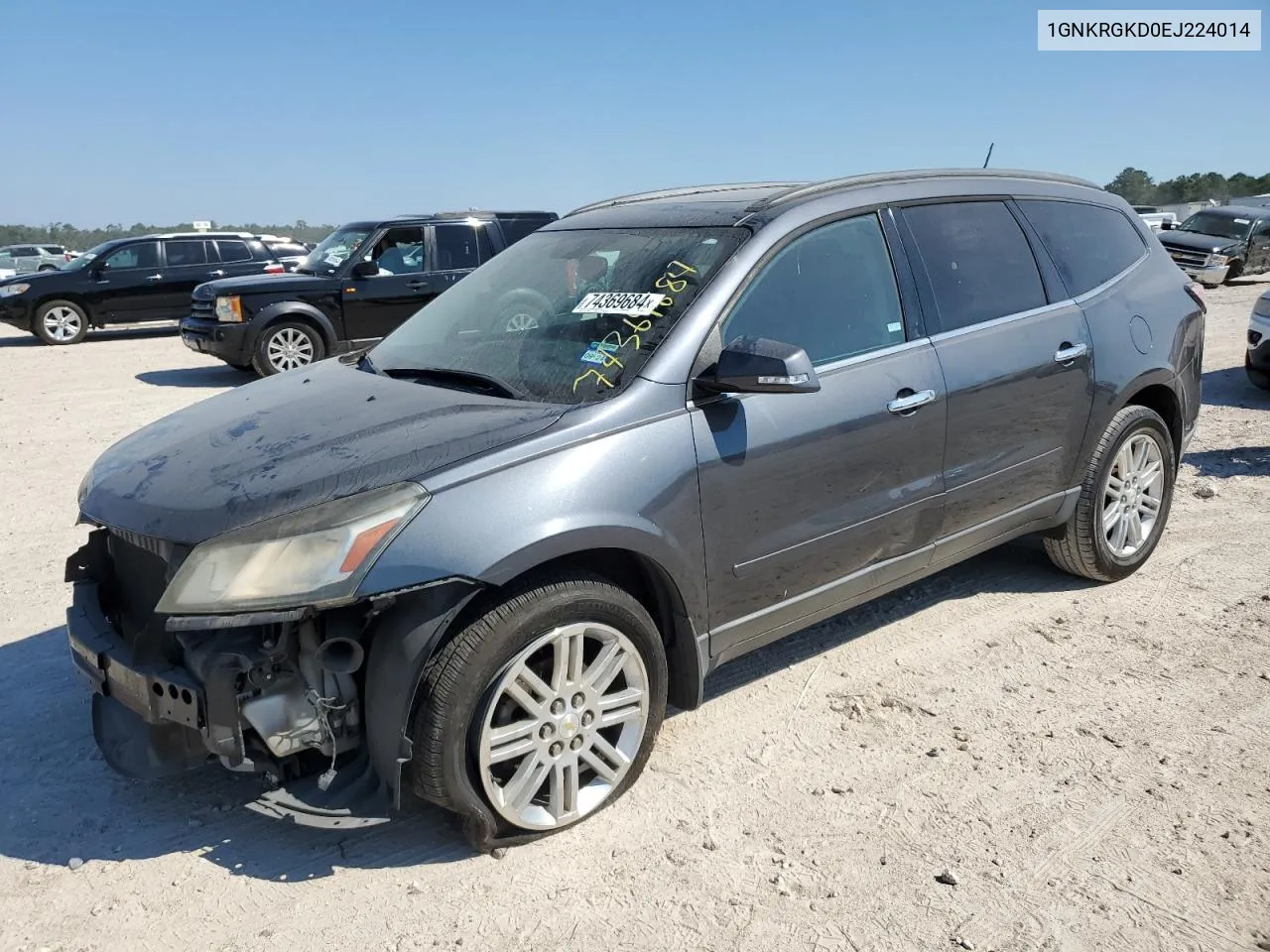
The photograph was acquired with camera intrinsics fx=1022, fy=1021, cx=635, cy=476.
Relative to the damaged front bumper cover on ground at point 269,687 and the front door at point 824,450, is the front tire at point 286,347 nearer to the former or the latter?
→ the front door at point 824,450

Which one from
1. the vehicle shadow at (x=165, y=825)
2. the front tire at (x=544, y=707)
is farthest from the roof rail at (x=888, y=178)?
the vehicle shadow at (x=165, y=825)

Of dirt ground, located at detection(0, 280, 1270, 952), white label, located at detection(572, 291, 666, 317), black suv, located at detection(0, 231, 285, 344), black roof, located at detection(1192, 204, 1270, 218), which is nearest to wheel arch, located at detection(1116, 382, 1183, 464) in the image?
dirt ground, located at detection(0, 280, 1270, 952)

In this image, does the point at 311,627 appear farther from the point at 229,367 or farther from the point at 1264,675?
the point at 229,367

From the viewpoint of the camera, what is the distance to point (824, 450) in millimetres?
3455

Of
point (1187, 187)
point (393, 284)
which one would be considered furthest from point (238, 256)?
point (1187, 187)

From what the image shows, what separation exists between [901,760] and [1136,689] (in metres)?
1.10

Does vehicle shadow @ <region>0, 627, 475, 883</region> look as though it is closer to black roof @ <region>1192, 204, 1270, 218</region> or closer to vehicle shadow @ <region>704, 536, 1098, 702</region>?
vehicle shadow @ <region>704, 536, 1098, 702</region>

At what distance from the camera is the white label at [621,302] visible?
3.39m

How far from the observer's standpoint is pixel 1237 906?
268 cm

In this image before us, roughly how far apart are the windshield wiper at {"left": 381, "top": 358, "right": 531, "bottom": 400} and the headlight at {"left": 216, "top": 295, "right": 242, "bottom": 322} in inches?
328

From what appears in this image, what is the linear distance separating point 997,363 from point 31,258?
1468 inches

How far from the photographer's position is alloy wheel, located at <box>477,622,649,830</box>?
286cm

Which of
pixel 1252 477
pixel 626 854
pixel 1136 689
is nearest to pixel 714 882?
pixel 626 854

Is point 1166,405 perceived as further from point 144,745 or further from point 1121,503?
point 144,745
